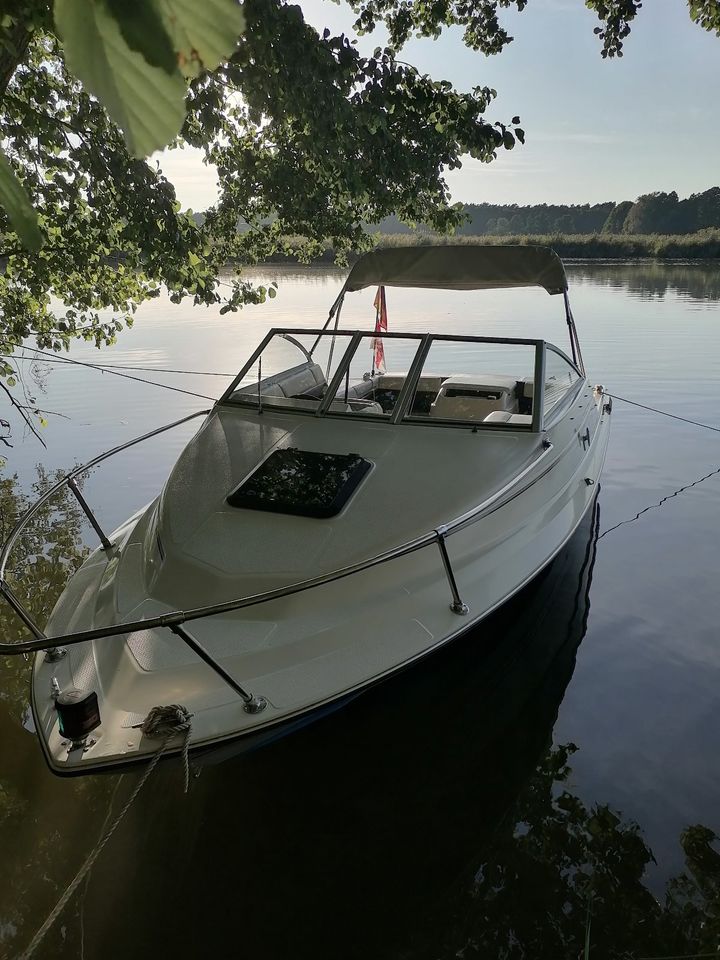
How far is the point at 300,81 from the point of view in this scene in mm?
5824

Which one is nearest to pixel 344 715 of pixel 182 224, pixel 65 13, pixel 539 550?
pixel 539 550

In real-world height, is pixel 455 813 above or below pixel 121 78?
below

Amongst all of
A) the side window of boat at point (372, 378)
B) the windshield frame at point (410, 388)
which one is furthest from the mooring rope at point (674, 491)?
the side window of boat at point (372, 378)

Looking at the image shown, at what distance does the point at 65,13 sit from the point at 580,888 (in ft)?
12.3

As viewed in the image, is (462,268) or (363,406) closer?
(363,406)

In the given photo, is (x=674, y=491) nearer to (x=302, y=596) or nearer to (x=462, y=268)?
(x=462, y=268)

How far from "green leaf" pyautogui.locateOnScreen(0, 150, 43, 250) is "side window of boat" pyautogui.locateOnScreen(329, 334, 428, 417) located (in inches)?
187

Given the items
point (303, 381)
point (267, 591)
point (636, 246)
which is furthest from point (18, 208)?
point (636, 246)

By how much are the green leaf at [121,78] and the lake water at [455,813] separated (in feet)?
10.6

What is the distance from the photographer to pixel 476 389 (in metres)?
6.32

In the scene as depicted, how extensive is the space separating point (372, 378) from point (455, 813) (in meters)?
4.20

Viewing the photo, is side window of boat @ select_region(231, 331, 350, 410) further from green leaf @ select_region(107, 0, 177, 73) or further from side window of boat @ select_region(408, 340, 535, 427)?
green leaf @ select_region(107, 0, 177, 73)

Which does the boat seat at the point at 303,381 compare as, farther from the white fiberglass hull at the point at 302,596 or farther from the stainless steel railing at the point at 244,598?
the stainless steel railing at the point at 244,598

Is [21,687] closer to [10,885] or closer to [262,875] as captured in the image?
[10,885]
